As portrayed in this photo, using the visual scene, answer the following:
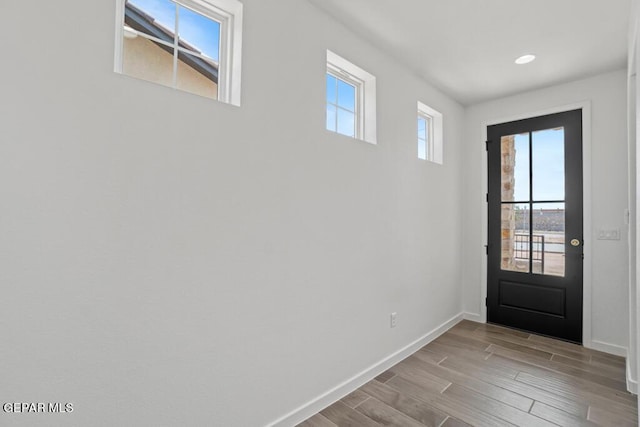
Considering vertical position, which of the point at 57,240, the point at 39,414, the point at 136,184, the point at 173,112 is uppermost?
the point at 173,112

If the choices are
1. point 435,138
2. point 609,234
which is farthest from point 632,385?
point 435,138

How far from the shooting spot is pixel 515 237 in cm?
354

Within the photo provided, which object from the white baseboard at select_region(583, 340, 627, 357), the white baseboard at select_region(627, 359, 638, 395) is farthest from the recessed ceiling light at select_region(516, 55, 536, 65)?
the white baseboard at select_region(583, 340, 627, 357)

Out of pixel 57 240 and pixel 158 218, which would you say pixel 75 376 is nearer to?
pixel 57 240

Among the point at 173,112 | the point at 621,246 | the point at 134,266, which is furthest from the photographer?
the point at 621,246

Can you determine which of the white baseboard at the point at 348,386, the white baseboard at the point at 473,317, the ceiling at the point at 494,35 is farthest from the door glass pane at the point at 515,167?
the white baseboard at the point at 348,386

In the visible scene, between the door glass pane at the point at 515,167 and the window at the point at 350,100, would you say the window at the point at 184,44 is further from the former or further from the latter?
the door glass pane at the point at 515,167

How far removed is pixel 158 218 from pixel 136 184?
168 millimetres

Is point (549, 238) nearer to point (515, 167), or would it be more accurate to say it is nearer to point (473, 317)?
point (515, 167)

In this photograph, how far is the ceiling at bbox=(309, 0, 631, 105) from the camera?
2.06 metres

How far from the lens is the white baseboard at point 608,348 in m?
2.90

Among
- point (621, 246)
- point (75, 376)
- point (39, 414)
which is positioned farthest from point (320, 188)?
point (621, 246)

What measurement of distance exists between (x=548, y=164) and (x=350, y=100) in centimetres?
232

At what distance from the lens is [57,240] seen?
1146mm
